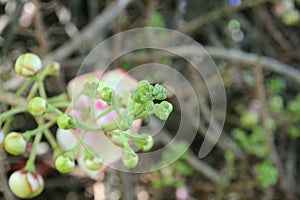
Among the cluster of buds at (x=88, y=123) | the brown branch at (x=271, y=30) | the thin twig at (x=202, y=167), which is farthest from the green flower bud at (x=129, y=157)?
the brown branch at (x=271, y=30)

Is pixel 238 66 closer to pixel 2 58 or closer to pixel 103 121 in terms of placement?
pixel 2 58

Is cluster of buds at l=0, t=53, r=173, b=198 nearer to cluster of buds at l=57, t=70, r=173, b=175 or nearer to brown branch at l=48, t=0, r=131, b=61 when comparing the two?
cluster of buds at l=57, t=70, r=173, b=175

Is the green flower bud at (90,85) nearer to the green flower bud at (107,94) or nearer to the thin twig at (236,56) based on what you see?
the green flower bud at (107,94)

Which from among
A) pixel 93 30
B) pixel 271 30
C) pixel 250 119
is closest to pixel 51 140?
pixel 93 30

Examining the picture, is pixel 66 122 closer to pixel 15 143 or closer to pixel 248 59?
pixel 15 143

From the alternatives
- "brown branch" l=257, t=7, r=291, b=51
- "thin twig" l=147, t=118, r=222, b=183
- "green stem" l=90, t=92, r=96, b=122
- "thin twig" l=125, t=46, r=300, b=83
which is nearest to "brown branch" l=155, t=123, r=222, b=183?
"thin twig" l=147, t=118, r=222, b=183

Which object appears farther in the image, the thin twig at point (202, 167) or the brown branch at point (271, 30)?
the brown branch at point (271, 30)

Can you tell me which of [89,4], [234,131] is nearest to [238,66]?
[234,131]
